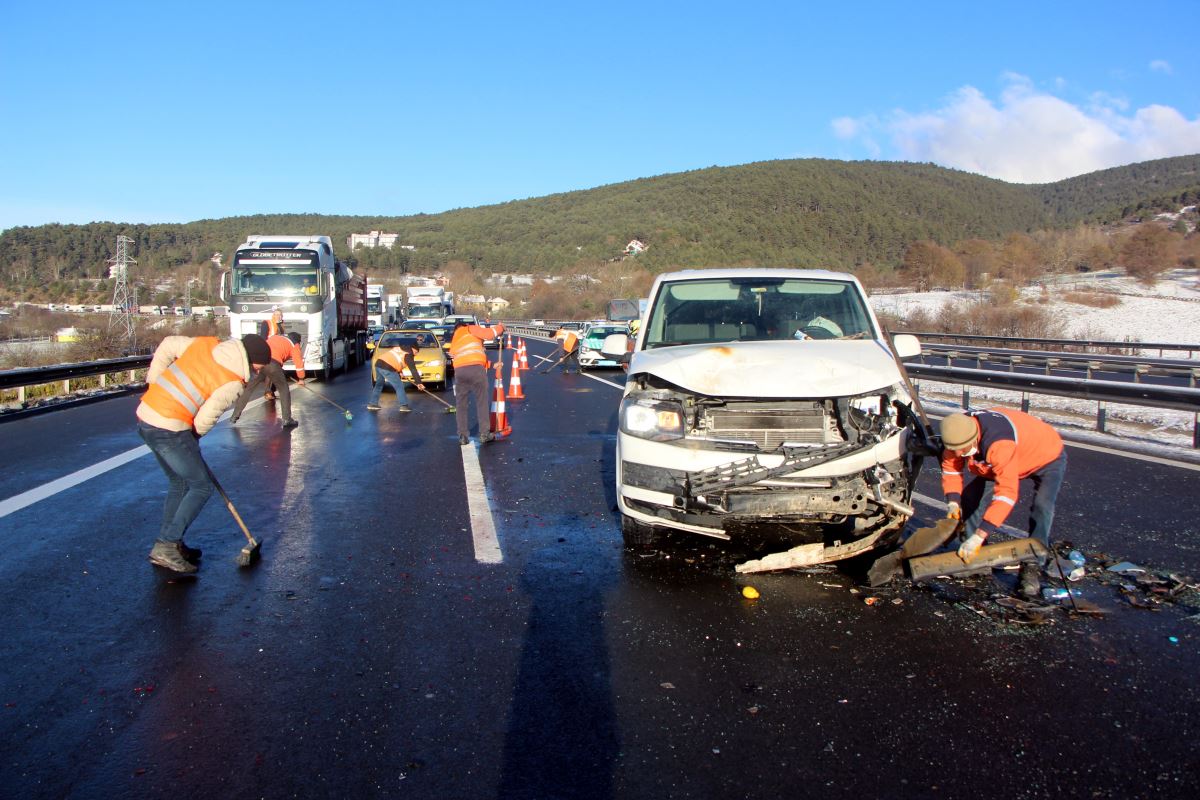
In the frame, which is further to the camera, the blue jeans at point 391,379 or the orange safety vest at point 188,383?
the blue jeans at point 391,379

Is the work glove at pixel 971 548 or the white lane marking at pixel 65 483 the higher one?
the work glove at pixel 971 548

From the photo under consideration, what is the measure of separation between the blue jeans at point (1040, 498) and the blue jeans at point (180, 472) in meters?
4.81

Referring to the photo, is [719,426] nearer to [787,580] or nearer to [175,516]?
[787,580]

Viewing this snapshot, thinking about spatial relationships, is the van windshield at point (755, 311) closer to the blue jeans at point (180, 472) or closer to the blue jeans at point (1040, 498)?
the blue jeans at point (1040, 498)

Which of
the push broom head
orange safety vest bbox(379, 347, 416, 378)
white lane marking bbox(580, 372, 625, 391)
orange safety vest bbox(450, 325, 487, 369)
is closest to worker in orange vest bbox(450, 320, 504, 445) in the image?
orange safety vest bbox(450, 325, 487, 369)

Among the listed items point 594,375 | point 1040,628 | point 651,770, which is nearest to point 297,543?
point 651,770

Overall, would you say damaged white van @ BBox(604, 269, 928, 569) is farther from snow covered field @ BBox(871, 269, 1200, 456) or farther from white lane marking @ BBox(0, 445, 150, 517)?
snow covered field @ BBox(871, 269, 1200, 456)

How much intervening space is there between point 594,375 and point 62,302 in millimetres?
85239

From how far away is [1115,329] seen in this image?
40.4 metres

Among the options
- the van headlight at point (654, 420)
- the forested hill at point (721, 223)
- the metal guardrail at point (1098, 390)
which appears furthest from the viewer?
the forested hill at point (721, 223)

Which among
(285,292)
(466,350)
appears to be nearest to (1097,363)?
(466,350)

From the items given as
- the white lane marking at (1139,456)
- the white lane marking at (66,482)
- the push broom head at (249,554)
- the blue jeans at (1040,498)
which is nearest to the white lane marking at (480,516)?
the push broom head at (249,554)

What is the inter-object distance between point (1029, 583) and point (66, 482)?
8466 millimetres

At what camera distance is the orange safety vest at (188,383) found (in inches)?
225
